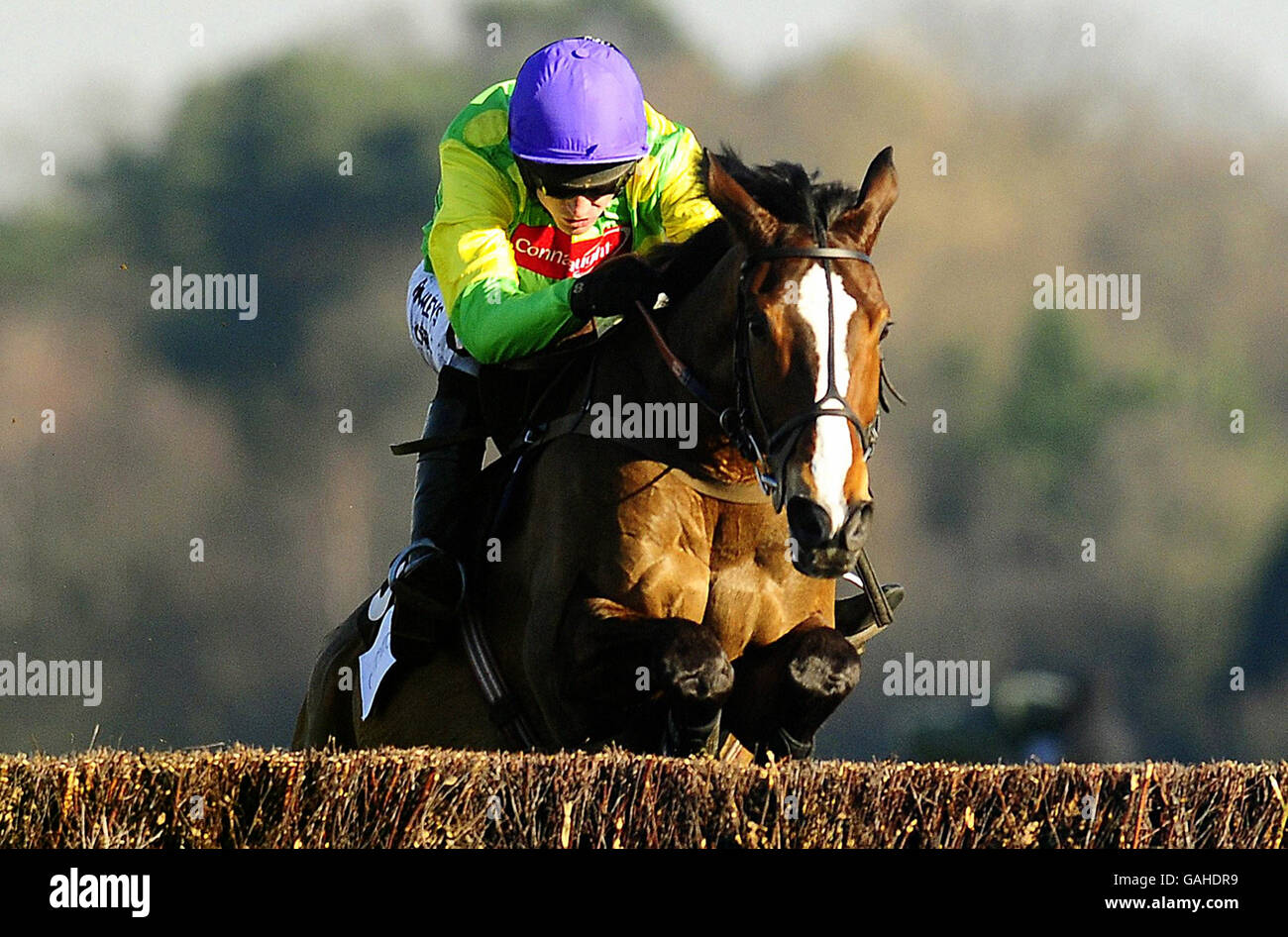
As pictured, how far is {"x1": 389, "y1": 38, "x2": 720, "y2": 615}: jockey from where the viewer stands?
586 centimetres

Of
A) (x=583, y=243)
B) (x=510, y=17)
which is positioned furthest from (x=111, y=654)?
(x=583, y=243)

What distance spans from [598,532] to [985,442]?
12.7m

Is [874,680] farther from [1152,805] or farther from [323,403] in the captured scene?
[1152,805]

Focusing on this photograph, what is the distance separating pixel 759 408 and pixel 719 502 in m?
0.47

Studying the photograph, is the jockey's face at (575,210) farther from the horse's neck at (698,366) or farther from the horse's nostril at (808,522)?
the horse's nostril at (808,522)

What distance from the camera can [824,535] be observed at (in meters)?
4.88

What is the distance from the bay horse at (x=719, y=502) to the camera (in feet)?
16.7

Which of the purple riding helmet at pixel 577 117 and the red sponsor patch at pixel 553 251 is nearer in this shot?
the purple riding helmet at pixel 577 117

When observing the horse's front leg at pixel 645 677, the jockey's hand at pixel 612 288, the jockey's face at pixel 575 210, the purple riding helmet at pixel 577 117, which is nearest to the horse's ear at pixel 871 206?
the jockey's hand at pixel 612 288

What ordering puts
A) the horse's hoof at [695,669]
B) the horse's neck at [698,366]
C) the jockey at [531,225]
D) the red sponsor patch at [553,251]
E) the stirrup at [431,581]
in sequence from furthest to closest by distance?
the red sponsor patch at [553,251]
the stirrup at [431,581]
the jockey at [531,225]
the horse's neck at [698,366]
the horse's hoof at [695,669]

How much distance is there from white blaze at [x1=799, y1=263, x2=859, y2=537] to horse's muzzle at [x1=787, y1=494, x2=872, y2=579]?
0.02 meters

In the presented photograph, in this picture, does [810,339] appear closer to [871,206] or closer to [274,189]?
[871,206]

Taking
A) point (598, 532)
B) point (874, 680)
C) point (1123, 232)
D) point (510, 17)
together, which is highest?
point (510, 17)

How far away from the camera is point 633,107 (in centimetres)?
603
